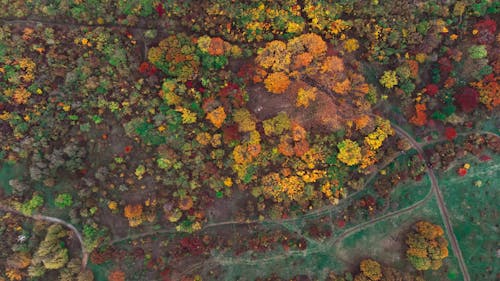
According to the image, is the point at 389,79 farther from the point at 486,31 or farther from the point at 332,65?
the point at 486,31

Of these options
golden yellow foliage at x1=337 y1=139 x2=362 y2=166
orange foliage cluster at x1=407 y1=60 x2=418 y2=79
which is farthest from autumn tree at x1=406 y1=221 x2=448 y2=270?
orange foliage cluster at x1=407 y1=60 x2=418 y2=79

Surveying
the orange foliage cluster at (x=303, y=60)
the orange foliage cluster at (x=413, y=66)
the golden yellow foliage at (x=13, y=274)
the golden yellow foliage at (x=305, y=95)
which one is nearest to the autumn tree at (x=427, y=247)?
the orange foliage cluster at (x=413, y=66)

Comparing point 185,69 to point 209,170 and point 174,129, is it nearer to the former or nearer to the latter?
point 174,129

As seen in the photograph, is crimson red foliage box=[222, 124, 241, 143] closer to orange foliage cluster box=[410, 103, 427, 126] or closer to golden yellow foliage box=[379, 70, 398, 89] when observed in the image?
golden yellow foliage box=[379, 70, 398, 89]

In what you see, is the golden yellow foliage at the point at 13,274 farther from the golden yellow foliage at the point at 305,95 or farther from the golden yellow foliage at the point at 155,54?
the golden yellow foliage at the point at 305,95

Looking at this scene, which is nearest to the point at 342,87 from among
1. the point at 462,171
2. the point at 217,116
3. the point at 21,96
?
the point at 217,116

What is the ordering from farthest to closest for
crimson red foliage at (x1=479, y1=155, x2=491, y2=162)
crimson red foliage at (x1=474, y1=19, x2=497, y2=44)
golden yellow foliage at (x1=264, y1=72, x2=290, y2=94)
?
crimson red foliage at (x1=479, y1=155, x2=491, y2=162) → crimson red foliage at (x1=474, y1=19, x2=497, y2=44) → golden yellow foliage at (x1=264, y1=72, x2=290, y2=94)
